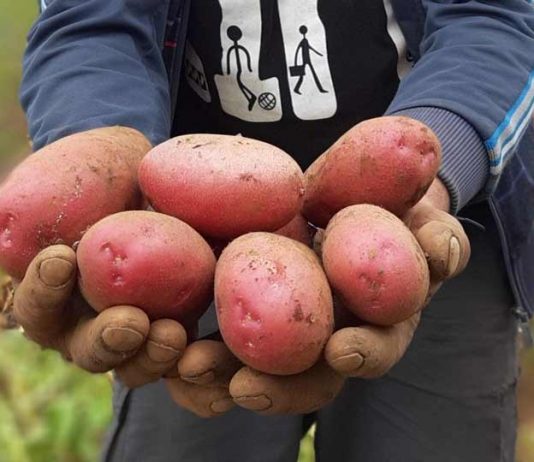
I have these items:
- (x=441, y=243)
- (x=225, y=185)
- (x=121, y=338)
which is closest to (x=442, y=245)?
(x=441, y=243)

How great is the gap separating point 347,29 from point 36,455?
1.14 meters

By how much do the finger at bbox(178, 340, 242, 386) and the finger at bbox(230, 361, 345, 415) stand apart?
0.03 metres

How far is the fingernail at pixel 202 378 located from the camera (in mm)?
967

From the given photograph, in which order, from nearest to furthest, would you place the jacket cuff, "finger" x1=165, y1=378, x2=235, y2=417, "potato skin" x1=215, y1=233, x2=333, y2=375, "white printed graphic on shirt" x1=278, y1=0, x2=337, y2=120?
"potato skin" x1=215, y1=233, x2=333, y2=375
"finger" x1=165, y1=378, x2=235, y2=417
the jacket cuff
"white printed graphic on shirt" x1=278, y1=0, x2=337, y2=120

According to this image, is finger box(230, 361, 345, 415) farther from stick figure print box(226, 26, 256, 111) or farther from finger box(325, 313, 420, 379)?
stick figure print box(226, 26, 256, 111)

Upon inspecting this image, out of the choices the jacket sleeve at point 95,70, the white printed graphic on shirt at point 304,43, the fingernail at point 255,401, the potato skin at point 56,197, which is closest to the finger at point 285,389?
the fingernail at point 255,401

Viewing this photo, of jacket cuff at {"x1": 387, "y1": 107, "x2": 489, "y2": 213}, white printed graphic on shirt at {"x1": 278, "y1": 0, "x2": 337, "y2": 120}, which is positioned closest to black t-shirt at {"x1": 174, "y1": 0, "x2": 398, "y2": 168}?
white printed graphic on shirt at {"x1": 278, "y1": 0, "x2": 337, "y2": 120}

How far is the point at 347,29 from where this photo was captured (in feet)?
4.38

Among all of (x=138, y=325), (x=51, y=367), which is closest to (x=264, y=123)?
(x=138, y=325)

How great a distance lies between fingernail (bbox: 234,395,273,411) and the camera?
951mm

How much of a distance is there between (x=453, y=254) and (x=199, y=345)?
0.26 metres

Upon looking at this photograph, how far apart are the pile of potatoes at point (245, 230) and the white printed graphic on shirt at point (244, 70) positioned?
0.93 ft

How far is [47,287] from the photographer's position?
0.95 metres

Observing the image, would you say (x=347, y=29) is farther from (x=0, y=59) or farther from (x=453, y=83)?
(x=0, y=59)
